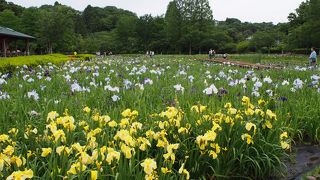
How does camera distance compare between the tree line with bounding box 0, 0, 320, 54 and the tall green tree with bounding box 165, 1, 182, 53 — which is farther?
the tall green tree with bounding box 165, 1, 182, 53

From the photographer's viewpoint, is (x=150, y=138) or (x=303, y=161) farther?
(x=303, y=161)

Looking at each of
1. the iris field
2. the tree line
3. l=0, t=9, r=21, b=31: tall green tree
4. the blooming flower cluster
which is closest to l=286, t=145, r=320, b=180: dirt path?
the iris field

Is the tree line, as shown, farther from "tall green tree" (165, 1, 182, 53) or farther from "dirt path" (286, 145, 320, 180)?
"dirt path" (286, 145, 320, 180)

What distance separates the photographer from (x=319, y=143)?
478 centimetres

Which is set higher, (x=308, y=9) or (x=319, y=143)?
(x=308, y=9)

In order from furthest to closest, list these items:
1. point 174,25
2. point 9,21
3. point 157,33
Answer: point 157,33
point 174,25
point 9,21

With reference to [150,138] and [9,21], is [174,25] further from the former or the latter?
[150,138]

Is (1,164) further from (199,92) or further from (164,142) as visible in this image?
(199,92)

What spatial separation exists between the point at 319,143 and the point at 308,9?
136 ft

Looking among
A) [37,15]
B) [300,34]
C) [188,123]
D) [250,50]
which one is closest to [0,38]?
[37,15]

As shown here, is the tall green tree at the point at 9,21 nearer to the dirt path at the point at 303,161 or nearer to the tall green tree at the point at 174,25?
the tall green tree at the point at 174,25

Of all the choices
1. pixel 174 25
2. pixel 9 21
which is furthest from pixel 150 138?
pixel 9 21

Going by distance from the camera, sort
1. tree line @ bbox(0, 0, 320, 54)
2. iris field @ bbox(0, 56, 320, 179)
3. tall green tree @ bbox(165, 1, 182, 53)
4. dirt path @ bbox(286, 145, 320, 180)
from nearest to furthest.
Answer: iris field @ bbox(0, 56, 320, 179), dirt path @ bbox(286, 145, 320, 180), tree line @ bbox(0, 0, 320, 54), tall green tree @ bbox(165, 1, 182, 53)

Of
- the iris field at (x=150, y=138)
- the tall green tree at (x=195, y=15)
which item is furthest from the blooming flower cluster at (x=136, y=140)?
the tall green tree at (x=195, y=15)
